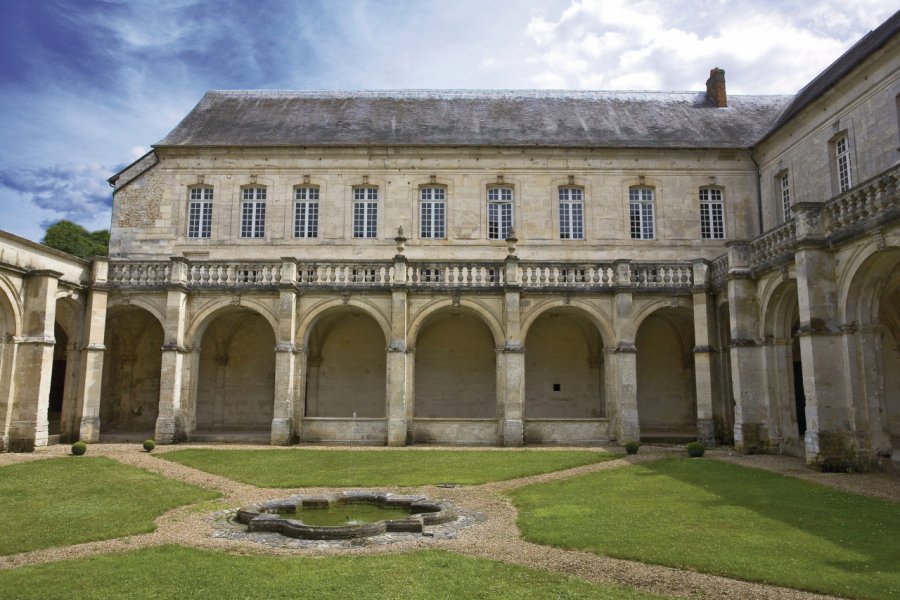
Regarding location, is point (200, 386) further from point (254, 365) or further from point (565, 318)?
point (565, 318)

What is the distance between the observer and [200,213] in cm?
2580

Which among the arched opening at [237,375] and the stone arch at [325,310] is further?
the arched opening at [237,375]

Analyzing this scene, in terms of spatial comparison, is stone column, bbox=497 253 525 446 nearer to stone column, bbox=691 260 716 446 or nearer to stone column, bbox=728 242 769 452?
stone column, bbox=691 260 716 446

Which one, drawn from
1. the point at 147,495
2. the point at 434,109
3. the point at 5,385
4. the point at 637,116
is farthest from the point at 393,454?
the point at 637,116

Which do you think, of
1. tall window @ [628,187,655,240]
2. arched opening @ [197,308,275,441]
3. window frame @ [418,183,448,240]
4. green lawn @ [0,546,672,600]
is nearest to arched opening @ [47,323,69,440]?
arched opening @ [197,308,275,441]

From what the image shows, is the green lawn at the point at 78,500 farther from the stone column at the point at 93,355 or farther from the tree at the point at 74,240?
the tree at the point at 74,240

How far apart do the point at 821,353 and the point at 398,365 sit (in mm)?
11275

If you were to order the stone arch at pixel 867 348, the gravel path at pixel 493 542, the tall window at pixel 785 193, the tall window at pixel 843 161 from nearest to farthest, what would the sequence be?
the gravel path at pixel 493 542, the stone arch at pixel 867 348, the tall window at pixel 843 161, the tall window at pixel 785 193

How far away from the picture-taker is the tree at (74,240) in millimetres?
40375

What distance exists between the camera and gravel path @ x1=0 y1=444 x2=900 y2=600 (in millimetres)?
7078

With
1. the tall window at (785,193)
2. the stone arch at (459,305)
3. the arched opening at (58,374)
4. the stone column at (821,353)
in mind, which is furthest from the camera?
the arched opening at (58,374)

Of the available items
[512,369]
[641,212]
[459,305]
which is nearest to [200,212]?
[459,305]

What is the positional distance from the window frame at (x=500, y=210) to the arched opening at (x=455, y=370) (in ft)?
11.7

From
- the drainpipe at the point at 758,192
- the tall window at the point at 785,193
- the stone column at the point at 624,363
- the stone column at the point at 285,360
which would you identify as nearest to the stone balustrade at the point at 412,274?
the stone column at the point at 624,363
